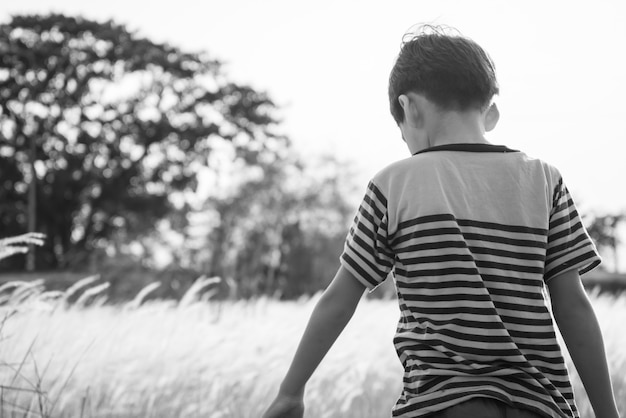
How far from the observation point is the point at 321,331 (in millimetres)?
1403

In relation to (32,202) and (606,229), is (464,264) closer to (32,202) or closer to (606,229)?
(606,229)

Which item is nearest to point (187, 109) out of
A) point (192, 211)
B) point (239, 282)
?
point (192, 211)

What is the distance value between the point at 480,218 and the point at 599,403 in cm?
51

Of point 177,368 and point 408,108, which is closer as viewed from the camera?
point 408,108

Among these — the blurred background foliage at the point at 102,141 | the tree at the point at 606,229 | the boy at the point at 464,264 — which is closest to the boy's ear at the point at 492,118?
the boy at the point at 464,264

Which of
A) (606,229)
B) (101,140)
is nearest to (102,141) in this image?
(101,140)

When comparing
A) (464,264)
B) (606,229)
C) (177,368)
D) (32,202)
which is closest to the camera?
(464,264)

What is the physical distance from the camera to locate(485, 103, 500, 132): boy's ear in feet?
5.08

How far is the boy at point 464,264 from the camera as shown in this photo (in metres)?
1.34

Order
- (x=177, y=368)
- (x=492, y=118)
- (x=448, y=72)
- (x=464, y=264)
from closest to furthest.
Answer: (x=464, y=264)
(x=448, y=72)
(x=492, y=118)
(x=177, y=368)

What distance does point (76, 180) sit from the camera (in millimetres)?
22672

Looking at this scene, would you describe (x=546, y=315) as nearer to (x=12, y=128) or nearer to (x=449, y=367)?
(x=449, y=367)

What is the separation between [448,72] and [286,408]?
0.75 meters

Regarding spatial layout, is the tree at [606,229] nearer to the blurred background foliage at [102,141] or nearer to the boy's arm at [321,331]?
the boy's arm at [321,331]
